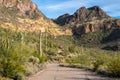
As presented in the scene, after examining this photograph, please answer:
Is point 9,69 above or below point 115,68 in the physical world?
above

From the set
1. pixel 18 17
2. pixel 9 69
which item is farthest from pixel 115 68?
pixel 18 17

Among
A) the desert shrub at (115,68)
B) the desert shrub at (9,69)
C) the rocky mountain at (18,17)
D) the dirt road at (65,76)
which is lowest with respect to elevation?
the dirt road at (65,76)

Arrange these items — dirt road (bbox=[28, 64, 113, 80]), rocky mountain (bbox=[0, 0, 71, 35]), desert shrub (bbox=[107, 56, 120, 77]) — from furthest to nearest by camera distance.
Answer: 1. rocky mountain (bbox=[0, 0, 71, 35])
2. desert shrub (bbox=[107, 56, 120, 77])
3. dirt road (bbox=[28, 64, 113, 80])

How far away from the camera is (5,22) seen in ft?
423

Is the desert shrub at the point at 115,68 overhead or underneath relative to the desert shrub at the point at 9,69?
underneath

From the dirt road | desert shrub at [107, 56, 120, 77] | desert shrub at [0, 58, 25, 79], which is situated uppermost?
desert shrub at [0, 58, 25, 79]

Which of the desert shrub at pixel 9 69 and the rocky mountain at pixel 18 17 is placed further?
the rocky mountain at pixel 18 17

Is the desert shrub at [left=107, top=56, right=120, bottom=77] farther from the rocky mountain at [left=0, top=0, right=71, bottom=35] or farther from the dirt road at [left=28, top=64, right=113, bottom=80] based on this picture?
the rocky mountain at [left=0, top=0, right=71, bottom=35]

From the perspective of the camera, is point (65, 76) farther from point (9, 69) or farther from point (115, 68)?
point (9, 69)

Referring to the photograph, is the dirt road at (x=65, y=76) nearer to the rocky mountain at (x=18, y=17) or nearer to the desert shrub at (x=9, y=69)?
the desert shrub at (x=9, y=69)

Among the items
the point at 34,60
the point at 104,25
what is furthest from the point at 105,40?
the point at 34,60

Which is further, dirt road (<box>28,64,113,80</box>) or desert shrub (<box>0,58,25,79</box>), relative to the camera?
dirt road (<box>28,64,113,80</box>)

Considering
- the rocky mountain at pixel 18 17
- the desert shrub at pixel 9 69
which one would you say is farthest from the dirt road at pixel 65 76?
the rocky mountain at pixel 18 17

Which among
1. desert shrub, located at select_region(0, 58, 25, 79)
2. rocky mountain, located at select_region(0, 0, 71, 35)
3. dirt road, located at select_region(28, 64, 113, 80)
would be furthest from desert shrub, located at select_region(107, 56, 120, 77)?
rocky mountain, located at select_region(0, 0, 71, 35)
